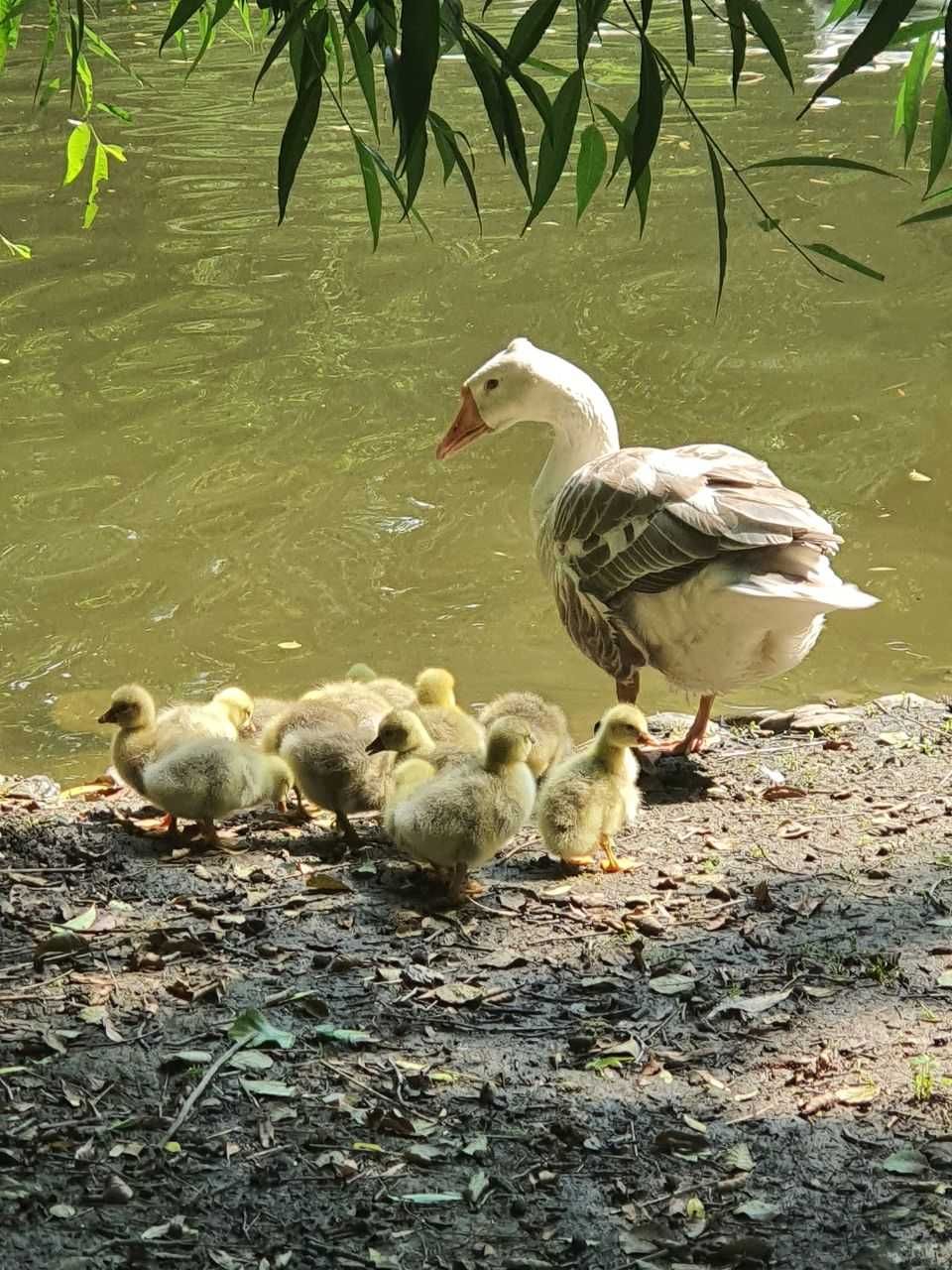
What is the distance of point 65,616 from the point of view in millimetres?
7957

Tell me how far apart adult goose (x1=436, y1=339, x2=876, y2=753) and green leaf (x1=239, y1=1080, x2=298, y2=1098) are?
8.59ft

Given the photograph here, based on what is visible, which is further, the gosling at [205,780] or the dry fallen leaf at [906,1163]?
the gosling at [205,780]

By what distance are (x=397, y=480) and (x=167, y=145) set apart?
840cm

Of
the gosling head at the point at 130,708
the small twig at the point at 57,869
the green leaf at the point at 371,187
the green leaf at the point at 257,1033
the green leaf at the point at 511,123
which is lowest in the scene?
the small twig at the point at 57,869

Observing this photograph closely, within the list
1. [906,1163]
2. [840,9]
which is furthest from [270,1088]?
[840,9]

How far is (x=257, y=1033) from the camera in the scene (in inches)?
153

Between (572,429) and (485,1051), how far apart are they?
354 cm

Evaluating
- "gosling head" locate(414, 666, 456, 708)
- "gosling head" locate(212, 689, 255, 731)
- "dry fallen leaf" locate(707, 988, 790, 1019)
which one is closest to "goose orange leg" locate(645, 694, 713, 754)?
"gosling head" locate(414, 666, 456, 708)

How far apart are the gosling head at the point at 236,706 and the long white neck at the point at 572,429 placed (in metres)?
1.60

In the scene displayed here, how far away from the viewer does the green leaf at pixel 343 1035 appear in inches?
153

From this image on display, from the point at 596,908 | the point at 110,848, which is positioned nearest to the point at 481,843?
the point at 596,908

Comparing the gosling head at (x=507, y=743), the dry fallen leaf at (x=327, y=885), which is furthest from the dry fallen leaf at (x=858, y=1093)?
the dry fallen leaf at (x=327, y=885)

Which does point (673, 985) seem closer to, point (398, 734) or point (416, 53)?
point (398, 734)

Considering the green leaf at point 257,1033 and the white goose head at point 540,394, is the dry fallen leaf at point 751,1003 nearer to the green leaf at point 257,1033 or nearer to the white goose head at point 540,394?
the green leaf at point 257,1033
